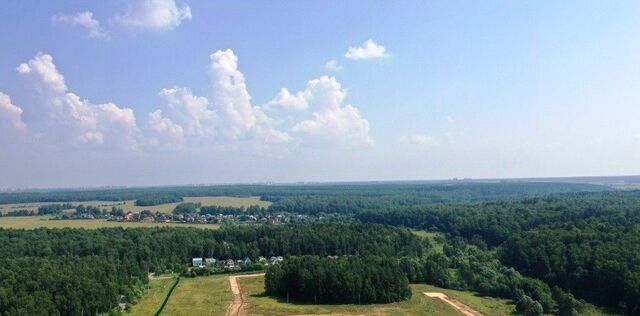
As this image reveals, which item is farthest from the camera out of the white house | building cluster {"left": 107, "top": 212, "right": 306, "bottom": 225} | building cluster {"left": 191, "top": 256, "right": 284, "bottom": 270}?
building cluster {"left": 107, "top": 212, "right": 306, "bottom": 225}

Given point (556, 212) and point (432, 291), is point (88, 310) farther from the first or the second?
point (556, 212)

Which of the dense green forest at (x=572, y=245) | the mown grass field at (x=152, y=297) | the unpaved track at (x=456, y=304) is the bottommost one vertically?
the unpaved track at (x=456, y=304)

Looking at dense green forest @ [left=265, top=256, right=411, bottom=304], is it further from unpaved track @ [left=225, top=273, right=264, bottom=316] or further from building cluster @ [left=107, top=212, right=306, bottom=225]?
building cluster @ [left=107, top=212, right=306, bottom=225]

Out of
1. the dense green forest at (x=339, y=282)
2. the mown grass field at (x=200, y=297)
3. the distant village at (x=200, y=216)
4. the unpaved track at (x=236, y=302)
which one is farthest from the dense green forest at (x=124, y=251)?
A: the distant village at (x=200, y=216)

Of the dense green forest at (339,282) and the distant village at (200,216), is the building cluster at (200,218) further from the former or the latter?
the dense green forest at (339,282)

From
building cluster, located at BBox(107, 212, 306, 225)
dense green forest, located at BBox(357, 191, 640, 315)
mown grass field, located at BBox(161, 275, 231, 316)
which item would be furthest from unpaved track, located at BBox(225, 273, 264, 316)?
building cluster, located at BBox(107, 212, 306, 225)

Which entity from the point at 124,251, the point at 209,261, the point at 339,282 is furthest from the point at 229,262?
the point at 339,282

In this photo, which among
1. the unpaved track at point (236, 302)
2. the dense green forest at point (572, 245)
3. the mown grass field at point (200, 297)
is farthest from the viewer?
the dense green forest at point (572, 245)
